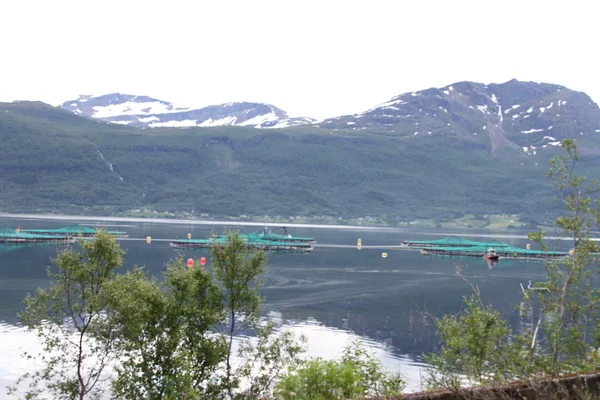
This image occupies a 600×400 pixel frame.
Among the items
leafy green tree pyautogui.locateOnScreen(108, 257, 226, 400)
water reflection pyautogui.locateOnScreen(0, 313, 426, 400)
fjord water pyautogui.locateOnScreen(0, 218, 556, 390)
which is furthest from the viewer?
fjord water pyautogui.locateOnScreen(0, 218, 556, 390)

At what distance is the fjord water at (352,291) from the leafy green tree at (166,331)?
10660 mm

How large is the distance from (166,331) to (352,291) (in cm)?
5772

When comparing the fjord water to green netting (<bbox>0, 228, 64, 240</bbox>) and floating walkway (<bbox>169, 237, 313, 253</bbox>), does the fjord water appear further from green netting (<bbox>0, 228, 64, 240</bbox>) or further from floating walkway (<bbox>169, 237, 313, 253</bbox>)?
green netting (<bbox>0, 228, 64, 240</bbox>)

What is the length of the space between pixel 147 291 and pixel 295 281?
6409 centimetres

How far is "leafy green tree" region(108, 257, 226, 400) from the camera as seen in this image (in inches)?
1161

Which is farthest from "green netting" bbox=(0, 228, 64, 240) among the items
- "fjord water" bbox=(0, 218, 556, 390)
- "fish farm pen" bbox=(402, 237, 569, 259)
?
"fish farm pen" bbox=(402, 237, 569, 259)

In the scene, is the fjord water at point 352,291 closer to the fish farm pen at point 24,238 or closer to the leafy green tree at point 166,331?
the leafy green tree at point 166,331

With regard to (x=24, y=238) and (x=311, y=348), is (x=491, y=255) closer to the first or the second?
(x=311, y=348)

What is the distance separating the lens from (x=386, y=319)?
69062 mm

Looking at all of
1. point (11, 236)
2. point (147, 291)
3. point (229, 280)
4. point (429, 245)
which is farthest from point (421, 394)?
point (429, 245)

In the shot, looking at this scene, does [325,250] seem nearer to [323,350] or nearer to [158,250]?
[158,250]

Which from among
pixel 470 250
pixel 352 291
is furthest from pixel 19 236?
pixel 470 250

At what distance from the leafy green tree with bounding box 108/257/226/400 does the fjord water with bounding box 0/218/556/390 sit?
35.0 feet

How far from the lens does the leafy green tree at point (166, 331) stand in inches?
1161
